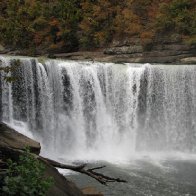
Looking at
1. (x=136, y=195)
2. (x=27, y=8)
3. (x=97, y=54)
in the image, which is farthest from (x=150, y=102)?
(x=27, y=8)

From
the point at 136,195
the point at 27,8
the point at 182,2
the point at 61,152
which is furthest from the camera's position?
the point at 27,8

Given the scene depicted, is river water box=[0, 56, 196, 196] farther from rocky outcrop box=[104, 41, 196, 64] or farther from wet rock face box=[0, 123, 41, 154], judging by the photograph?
wet rock face box=[0, 123, 41, 154]

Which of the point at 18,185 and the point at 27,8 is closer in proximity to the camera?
the point at 18,185

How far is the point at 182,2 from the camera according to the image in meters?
34.1

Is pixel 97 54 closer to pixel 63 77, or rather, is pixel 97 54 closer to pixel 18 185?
pixel 63 77

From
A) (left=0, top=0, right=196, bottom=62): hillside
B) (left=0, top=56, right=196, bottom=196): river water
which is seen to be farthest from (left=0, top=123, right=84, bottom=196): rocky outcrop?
(left=0, top=0, right=196, bottom=62): hillside

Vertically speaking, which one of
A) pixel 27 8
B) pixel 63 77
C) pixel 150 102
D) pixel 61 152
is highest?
pixel 27 8

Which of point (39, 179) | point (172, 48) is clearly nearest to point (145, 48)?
point (172, 48)

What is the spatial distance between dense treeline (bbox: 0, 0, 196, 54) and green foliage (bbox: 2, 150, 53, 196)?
85.9 feet

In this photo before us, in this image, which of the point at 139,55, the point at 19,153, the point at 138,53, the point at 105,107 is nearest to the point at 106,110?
the point at 105,107

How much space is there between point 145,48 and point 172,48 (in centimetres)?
192

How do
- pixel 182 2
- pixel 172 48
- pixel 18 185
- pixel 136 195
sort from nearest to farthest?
pixel 18 185
pixel 136 195
pixel 172 48
pixel 182 2

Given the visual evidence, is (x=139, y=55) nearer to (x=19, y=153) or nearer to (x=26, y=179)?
(x=19, y=153)

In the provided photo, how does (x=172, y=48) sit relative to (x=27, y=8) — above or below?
below
